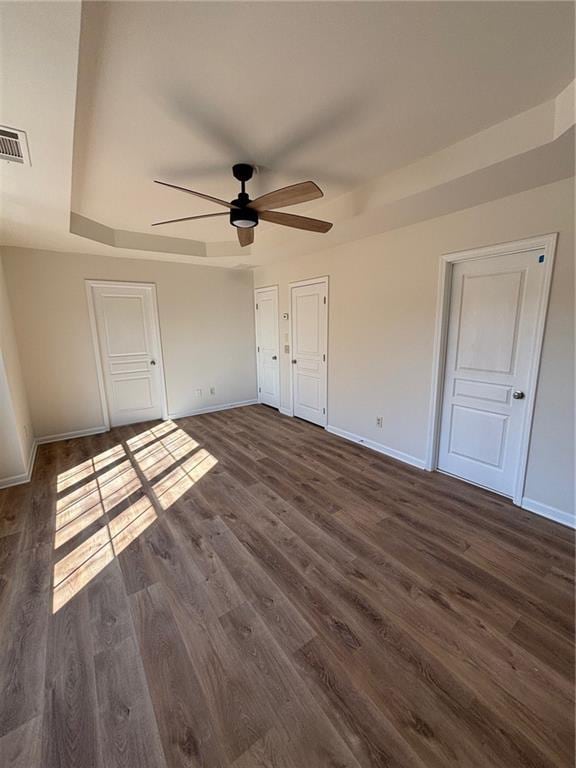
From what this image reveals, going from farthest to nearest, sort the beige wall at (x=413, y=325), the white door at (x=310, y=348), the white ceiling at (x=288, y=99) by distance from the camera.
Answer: the white door at (x=310, y=348)
the beige wall at (x=413, y=325)
the white ceiling at (x=288, y=99)

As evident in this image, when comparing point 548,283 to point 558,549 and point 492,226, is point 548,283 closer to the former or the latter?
point 492,226

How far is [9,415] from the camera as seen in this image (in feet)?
9.86

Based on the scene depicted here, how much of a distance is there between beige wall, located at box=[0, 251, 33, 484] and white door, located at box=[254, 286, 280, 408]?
3.35 meters

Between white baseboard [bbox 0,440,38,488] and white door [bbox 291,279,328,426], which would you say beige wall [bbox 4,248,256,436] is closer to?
white baseboard [bbox 0,440,38,488]

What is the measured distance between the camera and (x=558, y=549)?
2.15m

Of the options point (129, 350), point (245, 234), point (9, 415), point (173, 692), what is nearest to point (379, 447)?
point (245, 234)

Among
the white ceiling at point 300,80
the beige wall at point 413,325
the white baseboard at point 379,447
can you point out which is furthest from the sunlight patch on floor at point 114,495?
the white ceiling at point 300,80

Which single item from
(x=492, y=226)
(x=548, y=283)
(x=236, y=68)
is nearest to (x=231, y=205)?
(x=236, y=68)

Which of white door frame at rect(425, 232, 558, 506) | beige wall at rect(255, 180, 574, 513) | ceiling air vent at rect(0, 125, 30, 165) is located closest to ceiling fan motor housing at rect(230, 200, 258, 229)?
ceiling air vent at rect(0, 125, 30, 165)

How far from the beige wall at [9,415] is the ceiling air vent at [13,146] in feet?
5.87

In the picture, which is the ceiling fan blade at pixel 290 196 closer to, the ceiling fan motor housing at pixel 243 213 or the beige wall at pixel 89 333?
the ceiling fan motor housing at pixel 243 213

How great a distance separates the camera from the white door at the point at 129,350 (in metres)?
4.38

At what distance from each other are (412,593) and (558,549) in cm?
119

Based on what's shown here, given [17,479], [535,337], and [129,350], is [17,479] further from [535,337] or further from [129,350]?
[535,337]
